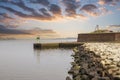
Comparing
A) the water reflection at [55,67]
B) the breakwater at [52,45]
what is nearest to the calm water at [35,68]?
the water reflection at [55,67]

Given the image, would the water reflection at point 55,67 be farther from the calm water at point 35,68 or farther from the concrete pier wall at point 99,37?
the concrete pier wall at point 99,37

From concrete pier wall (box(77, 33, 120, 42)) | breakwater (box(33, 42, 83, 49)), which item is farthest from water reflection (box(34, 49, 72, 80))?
breakwater (box(33, 42, 83, 49))

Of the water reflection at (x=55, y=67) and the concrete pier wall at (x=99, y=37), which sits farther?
the concrete pier wall at (x=99, y=37)

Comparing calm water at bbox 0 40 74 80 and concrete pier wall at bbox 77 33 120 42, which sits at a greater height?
concrete pier wall at bbox 77 33 120 42

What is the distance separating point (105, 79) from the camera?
1016cm

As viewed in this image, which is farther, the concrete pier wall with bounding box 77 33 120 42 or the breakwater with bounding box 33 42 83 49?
the breakwater with bounding box 33 42 83 49

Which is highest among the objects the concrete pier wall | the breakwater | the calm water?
the concrete pier wall

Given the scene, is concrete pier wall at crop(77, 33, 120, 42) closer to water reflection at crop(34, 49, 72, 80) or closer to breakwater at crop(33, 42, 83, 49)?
breakwater at crop(33, 42, 83, 49)

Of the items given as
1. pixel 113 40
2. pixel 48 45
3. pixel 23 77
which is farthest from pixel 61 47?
pixel 23 77

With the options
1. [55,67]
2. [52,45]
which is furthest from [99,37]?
[55,67]

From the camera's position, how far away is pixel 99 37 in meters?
49.2

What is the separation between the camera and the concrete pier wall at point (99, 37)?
150ft

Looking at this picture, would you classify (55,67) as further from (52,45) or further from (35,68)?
(52,45)

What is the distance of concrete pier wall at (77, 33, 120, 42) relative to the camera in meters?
45.8
